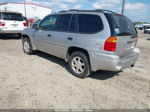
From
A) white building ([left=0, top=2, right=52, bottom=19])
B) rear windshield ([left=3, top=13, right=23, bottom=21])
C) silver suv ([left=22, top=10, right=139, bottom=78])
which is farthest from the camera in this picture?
white building ([left=0, top=2, right=52, bottom=19])

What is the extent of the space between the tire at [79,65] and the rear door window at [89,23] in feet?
2.29

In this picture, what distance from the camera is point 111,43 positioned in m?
3.24

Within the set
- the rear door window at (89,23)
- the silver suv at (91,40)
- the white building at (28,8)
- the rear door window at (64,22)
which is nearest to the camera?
the silver suv at (91,40)

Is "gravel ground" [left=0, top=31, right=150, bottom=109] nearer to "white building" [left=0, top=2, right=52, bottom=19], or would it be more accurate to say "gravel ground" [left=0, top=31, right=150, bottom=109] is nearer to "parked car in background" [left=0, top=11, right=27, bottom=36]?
"parked car in background" [left=0, top=11, right=27, bottom=36]

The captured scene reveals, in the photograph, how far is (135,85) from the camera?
12.5ft

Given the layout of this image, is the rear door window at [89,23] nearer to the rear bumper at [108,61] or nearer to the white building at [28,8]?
the rear bumper at [108,61]

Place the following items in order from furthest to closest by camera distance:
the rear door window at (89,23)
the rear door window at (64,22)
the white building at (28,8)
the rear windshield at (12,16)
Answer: the white building at (28,8), the rear windshield at (12,16), the rear door window at (64,22), the rear door window at (89,23)

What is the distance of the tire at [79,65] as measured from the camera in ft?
12.6

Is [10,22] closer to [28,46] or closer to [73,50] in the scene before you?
[28,46]

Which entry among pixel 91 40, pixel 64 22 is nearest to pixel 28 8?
pixel 64 22

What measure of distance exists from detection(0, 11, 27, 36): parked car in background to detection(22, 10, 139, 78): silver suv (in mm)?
5299

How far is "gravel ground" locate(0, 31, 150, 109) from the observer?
291cm

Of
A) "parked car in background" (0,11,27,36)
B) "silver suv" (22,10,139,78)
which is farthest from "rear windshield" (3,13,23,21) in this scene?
"silver suv" (22,10,139,78)

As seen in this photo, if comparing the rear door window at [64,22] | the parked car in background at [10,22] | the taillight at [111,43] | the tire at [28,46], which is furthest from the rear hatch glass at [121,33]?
the parked car in background at [10,22]
